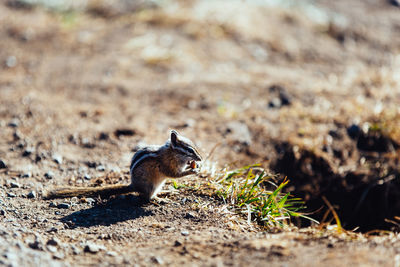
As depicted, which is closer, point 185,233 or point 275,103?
point 185,233

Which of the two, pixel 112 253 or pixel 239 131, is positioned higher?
pixel 239 131

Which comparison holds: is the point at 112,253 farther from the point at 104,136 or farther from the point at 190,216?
the point at 104,136

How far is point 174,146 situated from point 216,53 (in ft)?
14.8

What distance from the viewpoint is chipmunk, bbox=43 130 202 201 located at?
12.0 feet

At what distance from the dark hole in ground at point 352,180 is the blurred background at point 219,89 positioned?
0.05 feet

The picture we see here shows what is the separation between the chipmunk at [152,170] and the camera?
3658 mm

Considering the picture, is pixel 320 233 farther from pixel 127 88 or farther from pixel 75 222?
pixel 127 88

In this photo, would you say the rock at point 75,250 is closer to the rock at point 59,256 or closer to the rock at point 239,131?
the rock at point 59,256

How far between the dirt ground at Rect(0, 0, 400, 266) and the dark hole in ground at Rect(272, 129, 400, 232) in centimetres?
2

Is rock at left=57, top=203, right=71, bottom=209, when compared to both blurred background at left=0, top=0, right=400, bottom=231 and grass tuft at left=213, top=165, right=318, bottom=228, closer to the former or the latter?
blurred background at left=0, top=0, right=400, bottom=231

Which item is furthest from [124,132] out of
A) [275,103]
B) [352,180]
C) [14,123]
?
[352,180]

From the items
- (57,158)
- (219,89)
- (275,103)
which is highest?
(219,89)

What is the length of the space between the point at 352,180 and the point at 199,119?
7.20 feet

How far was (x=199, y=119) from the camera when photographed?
19.4ft
